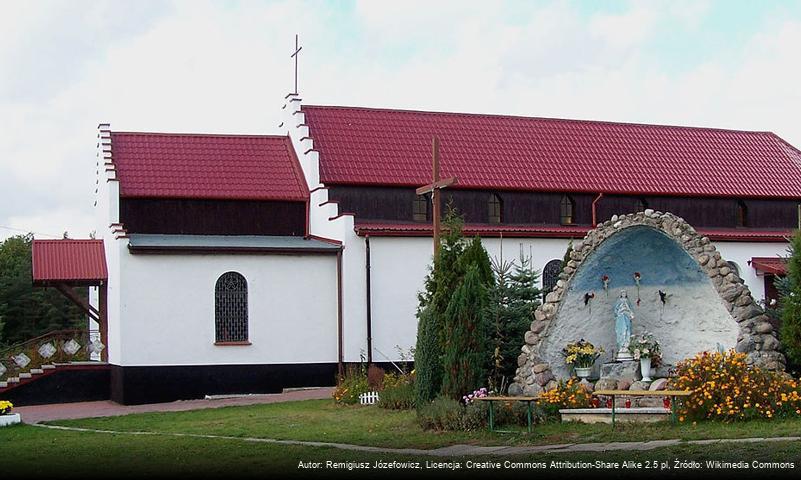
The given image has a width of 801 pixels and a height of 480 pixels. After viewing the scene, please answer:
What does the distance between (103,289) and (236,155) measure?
608cm

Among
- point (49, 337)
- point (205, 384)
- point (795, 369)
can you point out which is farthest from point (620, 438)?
point (49, 337)

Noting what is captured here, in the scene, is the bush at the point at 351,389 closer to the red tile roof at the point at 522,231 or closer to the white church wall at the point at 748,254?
the red tile roof at the point at 522,231

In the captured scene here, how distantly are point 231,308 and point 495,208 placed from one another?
9.94 metres

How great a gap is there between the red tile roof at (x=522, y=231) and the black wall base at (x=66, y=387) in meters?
8.68

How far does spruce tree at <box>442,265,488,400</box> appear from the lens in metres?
22.0

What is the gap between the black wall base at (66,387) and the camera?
106 feet

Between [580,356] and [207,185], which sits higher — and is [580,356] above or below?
below

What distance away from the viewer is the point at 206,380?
105 feet

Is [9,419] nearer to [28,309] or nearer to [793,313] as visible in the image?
[793,313]

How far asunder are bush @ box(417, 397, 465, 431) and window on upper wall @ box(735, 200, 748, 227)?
22.2m

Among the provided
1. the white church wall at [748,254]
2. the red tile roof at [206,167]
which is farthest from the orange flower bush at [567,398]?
the white church wall at [748,254]

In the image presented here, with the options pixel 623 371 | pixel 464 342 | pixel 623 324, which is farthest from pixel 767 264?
pixel 464 342

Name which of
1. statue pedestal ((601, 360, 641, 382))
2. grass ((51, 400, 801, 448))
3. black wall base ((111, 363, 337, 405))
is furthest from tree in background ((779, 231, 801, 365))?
black wall base ((111, 363, 337, 405))

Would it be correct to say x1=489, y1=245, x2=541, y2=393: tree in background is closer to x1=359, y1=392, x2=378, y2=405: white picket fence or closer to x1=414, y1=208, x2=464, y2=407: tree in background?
x1=414, y1=208, x2=464, y2=407: tree in background
